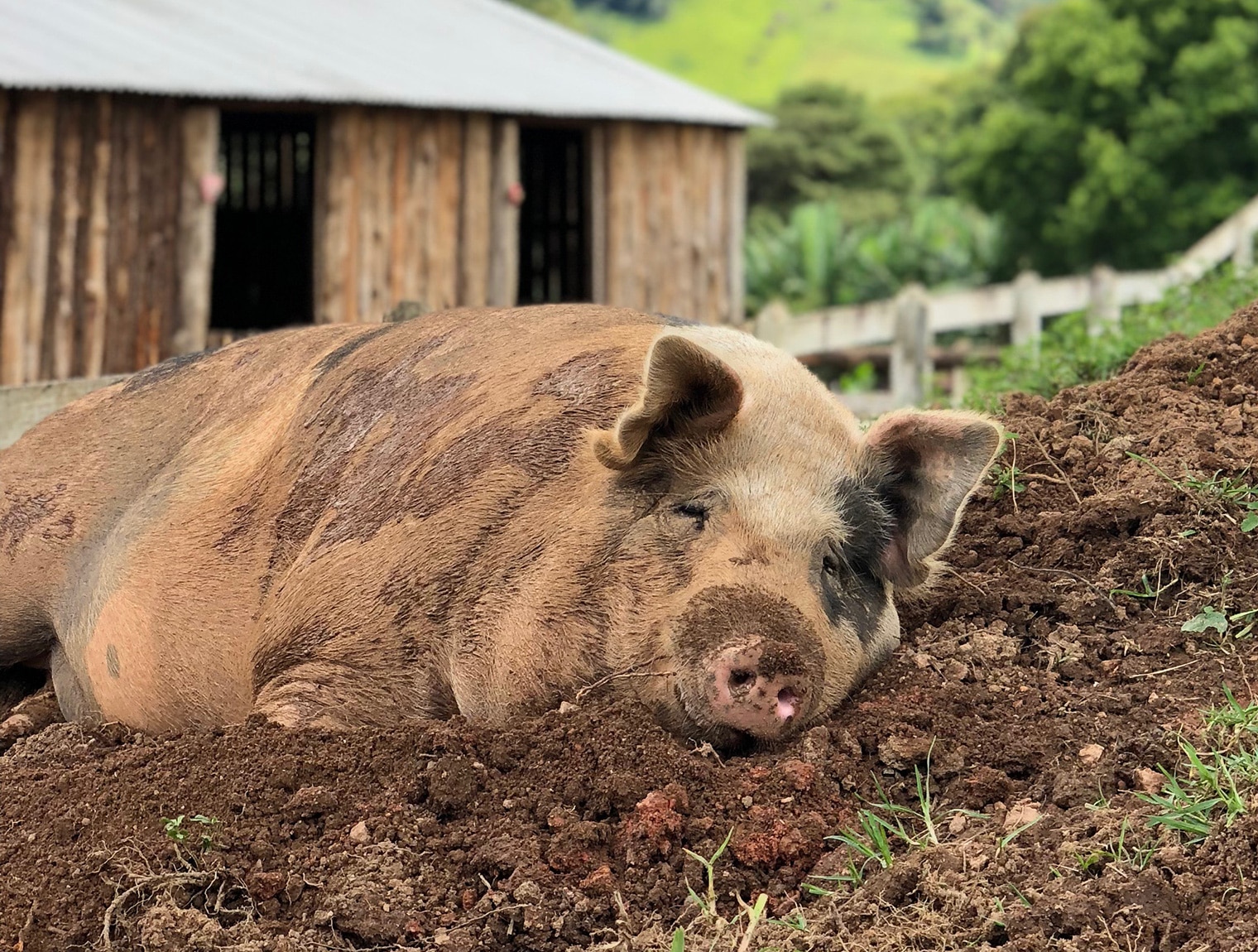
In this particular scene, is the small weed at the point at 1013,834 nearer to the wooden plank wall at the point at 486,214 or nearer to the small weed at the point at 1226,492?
the small weed at the point at 1226,492

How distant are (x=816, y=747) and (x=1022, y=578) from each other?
3.20 feet

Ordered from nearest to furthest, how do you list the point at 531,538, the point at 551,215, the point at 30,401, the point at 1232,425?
the point at 531,538
the point at 1232,425
the point at 30,401
the point at 551,215

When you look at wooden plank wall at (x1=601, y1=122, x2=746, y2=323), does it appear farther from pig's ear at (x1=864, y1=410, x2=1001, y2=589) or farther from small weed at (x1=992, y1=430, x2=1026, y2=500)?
pig's ear at (x1=864, y1=410, x2=1001, y2=589)

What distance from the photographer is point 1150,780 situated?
10.5 ft

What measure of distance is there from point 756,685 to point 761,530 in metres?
0.40

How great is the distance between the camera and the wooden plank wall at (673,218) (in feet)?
53.8

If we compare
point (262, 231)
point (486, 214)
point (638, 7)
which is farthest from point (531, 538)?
point (638, 7)

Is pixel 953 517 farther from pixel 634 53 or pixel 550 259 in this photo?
pixel 634 53

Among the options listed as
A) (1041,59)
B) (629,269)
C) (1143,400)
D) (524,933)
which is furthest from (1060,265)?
(524,933)

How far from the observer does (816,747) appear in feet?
11.2

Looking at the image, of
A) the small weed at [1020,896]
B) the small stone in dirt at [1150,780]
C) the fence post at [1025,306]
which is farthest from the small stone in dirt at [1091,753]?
the fence post at [1025,306]

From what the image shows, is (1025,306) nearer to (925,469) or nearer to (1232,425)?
(1232,425)

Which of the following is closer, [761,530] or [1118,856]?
[1118,856]

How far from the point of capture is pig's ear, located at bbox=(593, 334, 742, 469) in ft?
11.7
